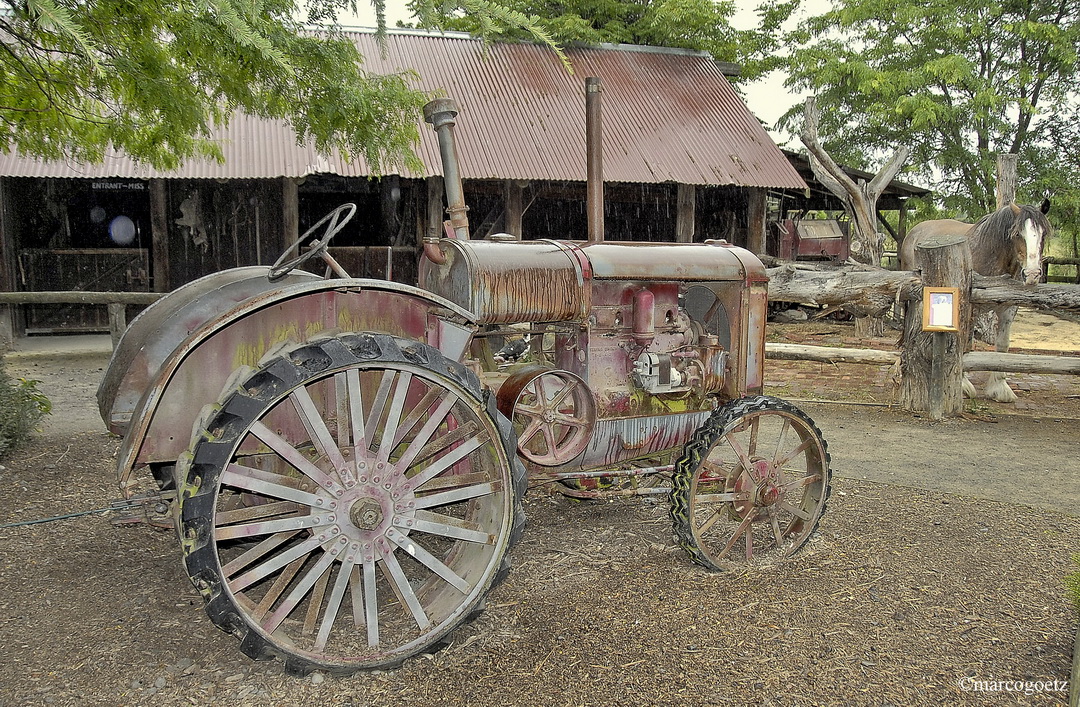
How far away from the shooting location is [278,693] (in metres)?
2.56

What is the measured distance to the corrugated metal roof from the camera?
1071 centimetres

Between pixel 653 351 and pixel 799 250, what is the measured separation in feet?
48.6

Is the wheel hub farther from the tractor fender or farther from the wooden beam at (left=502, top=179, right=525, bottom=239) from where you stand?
the wooden beam at (left=502, top=179, right=525, bottom=239)

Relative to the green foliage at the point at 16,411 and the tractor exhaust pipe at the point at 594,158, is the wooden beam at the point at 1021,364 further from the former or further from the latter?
the green foliage at the point at 16,411

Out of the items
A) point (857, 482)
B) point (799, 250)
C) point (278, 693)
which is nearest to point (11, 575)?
point (278, 693)

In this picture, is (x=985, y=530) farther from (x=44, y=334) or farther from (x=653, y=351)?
(x=44, y=334)

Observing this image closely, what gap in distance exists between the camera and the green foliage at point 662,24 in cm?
1630

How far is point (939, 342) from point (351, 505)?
20.5 ft

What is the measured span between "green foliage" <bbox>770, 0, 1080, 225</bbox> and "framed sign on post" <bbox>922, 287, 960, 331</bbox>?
10598mm

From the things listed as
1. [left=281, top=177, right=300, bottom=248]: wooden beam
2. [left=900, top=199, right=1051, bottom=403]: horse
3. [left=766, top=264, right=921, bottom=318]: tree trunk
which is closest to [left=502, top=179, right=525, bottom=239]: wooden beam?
[left=281, top=177, right=300, bottom=248]: wooden beam

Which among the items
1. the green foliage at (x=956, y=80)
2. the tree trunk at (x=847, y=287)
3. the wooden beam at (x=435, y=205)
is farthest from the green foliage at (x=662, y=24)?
the tree trunk at (x=847, y=287)

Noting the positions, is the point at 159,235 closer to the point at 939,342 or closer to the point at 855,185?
the point at 939,342

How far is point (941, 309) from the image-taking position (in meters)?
6.97

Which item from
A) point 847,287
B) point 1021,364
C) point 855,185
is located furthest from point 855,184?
point 1021,364
